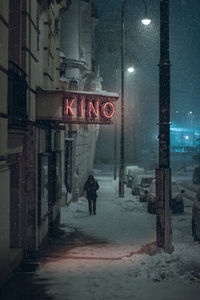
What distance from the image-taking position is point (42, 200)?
1051cm

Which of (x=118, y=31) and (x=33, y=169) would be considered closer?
(x=33, y=169)

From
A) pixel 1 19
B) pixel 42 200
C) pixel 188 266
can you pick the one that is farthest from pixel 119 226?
pixel 1 19

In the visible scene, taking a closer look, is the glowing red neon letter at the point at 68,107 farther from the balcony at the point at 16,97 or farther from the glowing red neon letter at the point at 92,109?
the balcony at the point at 16,97

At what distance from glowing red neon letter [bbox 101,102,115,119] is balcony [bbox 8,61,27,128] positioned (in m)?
2.87

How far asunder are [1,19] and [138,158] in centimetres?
4916

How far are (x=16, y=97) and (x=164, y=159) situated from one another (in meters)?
4.10

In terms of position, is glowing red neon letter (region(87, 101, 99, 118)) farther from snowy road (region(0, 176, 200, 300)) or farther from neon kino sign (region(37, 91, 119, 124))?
snowy road (region(0, 176, 200, 300))

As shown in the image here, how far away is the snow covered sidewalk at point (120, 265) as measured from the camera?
7457mm

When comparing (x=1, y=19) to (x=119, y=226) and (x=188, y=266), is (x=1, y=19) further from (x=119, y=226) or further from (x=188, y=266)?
(x=119, y=226)

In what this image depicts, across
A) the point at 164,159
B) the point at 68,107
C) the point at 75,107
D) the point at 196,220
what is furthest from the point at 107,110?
the point at 196,220

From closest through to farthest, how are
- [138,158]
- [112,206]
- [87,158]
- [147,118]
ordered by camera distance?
[112,206], [87,158], [138,158], [147,118]

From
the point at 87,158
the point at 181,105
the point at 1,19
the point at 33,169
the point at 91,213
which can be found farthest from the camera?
the point at 181,105

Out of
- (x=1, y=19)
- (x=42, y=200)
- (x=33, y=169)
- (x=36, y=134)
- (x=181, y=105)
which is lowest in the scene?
(x=42, y=200)

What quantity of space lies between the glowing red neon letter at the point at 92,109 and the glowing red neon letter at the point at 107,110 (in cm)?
18
